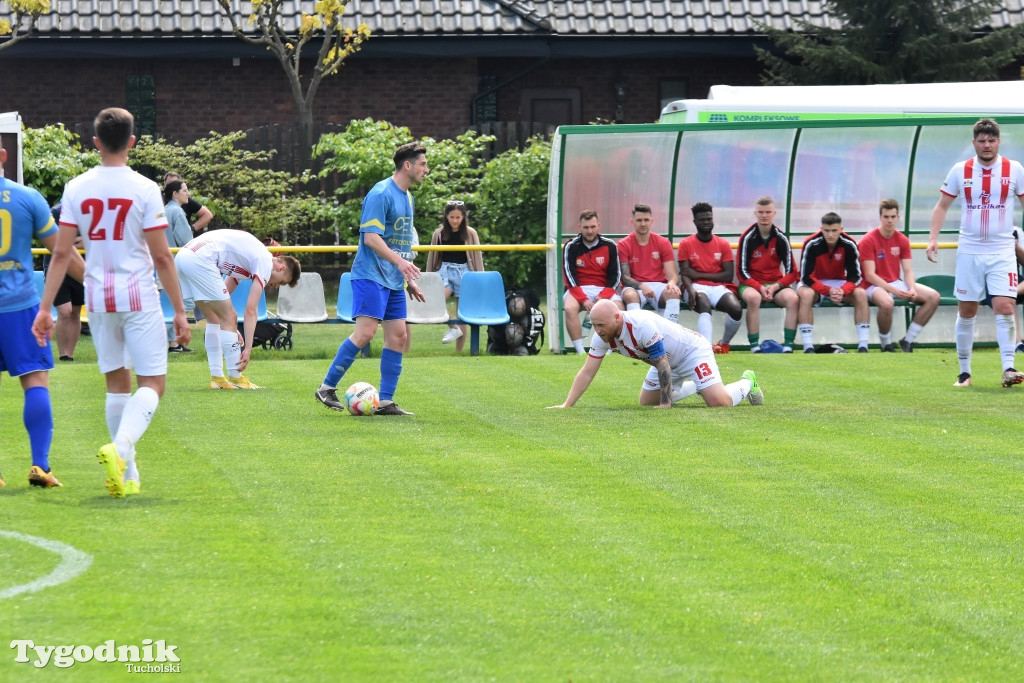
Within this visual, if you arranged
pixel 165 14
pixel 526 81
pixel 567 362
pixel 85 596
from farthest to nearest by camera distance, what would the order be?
1. pixel 526 81
2. pixel 165 14
3. pixel 567 362
4. pixel 85 596

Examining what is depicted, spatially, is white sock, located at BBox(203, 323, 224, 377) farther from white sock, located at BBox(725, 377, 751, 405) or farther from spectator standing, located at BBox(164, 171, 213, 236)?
spectator standing, located at BBox(164, 171, 213, 236)

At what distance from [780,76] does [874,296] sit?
36.9ft

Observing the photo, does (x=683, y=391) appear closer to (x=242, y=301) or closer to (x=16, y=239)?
(x=16, y=239)

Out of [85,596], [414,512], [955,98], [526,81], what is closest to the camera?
[85,596]

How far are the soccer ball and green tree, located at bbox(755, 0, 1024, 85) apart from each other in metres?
17.2

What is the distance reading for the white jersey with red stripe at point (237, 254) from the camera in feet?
41.5

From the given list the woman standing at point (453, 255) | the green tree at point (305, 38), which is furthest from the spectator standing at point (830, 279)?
the green tree at point (305, 38)

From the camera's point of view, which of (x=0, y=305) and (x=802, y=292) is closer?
(x=0, y=305)

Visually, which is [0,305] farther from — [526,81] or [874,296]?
[526,81]

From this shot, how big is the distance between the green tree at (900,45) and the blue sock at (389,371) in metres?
17.0

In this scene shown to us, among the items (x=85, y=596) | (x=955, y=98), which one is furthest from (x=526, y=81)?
(x=85, y=596)

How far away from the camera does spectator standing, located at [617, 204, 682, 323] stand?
649 inches

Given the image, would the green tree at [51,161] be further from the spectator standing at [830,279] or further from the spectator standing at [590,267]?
the spectator standing at [830,279]

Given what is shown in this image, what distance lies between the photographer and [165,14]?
1047 inches
